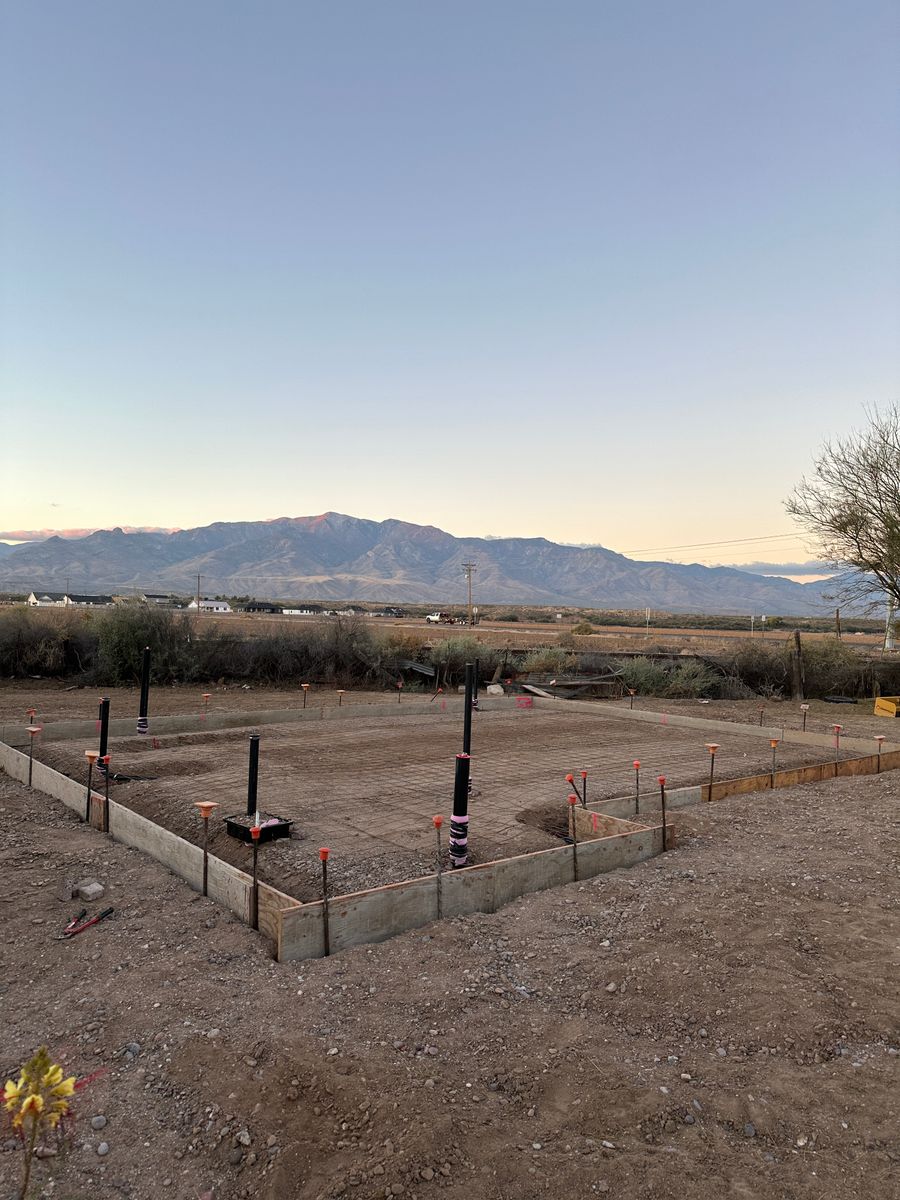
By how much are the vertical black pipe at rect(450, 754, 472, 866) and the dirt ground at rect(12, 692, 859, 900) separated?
1.21 ft

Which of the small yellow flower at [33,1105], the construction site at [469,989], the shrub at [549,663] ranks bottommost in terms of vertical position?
the construction site at [469,989]

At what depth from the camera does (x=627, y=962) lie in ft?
16.9

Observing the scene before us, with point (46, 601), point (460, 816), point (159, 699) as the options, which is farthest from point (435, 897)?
point (46, 601)

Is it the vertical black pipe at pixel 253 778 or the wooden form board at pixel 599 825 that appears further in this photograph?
the wooden form board at pixel 599 825

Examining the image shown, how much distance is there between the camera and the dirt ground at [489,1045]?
3.28 m

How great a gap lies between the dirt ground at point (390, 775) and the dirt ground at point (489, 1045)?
1331 millimetres

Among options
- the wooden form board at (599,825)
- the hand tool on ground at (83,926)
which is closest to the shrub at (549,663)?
the wooden form board at (599,825)

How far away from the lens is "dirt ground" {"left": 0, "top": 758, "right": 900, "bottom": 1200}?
328cm

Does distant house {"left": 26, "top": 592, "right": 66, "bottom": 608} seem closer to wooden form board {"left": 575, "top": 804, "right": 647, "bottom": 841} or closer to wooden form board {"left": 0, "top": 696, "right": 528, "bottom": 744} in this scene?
wooden form board {"left": 0, "top": 696, "right": 528, "bottom": 744}

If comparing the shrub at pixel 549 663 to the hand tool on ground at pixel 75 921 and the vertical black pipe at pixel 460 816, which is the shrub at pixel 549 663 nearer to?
the vertical black pipe at pixel 460 816

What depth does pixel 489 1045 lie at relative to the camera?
417cm

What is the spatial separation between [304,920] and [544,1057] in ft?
6.17

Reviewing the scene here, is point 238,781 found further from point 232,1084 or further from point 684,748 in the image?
point 684,748

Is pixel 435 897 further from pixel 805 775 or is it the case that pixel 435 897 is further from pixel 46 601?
pixel 46 601
